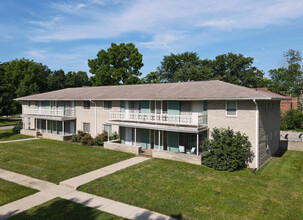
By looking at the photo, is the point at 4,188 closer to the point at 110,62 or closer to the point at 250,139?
the point at 250,139

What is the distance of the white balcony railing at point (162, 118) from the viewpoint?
16594 millimetres

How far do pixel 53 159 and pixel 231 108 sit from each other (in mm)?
13742

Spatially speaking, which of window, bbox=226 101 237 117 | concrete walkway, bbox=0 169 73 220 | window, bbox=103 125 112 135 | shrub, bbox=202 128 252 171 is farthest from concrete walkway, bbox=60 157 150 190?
window, bbox=226 101 237 117

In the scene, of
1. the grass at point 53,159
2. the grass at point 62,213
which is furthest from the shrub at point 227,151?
the grass at point 62,213

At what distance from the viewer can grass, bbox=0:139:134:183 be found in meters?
13.9

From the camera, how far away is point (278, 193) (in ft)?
36.4

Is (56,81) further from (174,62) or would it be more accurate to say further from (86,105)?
(86,105)

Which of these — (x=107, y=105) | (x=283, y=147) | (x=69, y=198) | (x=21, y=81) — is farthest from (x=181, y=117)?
(x=21, y=81)

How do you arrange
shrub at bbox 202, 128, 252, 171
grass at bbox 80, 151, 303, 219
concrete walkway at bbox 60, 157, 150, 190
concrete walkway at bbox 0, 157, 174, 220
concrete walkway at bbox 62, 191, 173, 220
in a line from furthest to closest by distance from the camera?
shrub at bbox 202, 128, 252, 171 → concrete walkway at bbox 60, 157, 150, 190 → grass at bbox 80, 151, 303, 219 → concrete walkway at bbox 0, 157, 174, 220 → concrete walkway at bbox 62, 191, 173, 220

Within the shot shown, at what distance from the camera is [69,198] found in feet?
33.8

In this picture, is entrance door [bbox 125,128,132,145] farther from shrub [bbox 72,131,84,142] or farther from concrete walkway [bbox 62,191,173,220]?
concrete walkway [bbox 62,191,173,220]

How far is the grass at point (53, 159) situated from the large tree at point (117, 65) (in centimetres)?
2995

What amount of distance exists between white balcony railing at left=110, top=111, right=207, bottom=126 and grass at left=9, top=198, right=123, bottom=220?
30.9 feet

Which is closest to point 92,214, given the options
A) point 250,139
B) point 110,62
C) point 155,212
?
point 155,212
